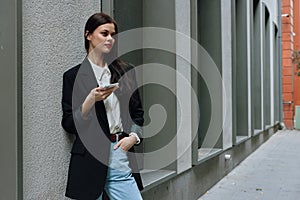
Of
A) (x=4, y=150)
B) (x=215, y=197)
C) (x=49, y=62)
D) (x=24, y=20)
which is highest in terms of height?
(x=24, y=20)

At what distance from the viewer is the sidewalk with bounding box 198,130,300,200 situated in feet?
19.6

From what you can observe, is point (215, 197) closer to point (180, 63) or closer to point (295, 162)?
point (180, 63)

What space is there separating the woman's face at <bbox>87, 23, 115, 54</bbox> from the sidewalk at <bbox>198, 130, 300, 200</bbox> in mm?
3673

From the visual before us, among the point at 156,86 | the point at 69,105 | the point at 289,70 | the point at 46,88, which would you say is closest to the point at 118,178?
the point at 69,105

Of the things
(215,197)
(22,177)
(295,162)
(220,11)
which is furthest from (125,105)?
(295,162)

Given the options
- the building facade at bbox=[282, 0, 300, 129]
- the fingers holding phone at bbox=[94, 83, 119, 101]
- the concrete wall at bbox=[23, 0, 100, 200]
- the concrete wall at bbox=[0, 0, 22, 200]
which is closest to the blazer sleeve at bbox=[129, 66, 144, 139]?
the fingers holding phone at bbox=[94, 83, 119, 101]

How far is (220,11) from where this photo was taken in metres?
6.92

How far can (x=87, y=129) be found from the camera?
2.60 meters

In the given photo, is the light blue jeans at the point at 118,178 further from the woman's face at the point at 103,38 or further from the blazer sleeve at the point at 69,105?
the woman's face at the point at 103,38

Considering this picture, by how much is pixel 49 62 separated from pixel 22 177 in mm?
735

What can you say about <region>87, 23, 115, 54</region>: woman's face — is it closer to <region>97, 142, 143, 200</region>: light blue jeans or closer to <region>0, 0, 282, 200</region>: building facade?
<region>0, 0, 282, 200</region>: building facade

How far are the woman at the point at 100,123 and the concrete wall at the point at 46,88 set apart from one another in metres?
0.12

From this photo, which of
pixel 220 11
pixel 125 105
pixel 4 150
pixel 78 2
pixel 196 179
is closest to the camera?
pixel 4 150

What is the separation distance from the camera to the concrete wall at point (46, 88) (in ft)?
8.27
